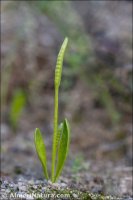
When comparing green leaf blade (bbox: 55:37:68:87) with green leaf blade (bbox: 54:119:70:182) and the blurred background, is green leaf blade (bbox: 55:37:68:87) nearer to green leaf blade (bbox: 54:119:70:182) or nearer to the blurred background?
green leaf blade (bbox: 54:119:70:182)

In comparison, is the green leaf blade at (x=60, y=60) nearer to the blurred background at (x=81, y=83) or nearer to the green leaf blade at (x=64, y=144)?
the green leaf blade at (x=64, y=144)

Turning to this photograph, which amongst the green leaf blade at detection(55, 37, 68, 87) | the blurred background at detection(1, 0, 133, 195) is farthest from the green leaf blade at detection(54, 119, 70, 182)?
the blurred background at detection(1, 0, 133, 195)

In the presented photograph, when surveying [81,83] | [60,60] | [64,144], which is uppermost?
[81,83]

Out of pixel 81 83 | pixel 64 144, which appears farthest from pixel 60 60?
pixel 81 83

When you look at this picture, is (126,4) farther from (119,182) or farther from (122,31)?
(119,182)

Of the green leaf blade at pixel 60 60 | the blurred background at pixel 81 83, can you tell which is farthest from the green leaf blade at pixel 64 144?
the blurred background at pixel 81 83

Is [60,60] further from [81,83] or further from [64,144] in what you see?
[81,83]

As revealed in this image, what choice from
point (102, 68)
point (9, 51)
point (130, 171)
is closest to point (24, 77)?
point (9, 51)

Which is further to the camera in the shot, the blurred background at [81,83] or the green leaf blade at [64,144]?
the blurred background at [81,83]

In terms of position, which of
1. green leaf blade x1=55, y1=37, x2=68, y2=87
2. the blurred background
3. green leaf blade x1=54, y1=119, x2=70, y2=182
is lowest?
green leaf blade x1=54, y1=119, x2=70, y2=182
